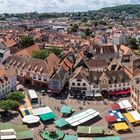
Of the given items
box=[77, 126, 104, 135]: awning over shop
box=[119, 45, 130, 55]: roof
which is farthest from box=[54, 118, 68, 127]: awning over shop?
box=[119, 45, 130, 55]: roof

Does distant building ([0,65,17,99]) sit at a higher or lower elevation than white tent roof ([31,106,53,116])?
higher

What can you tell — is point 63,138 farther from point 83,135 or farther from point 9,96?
point 9,96

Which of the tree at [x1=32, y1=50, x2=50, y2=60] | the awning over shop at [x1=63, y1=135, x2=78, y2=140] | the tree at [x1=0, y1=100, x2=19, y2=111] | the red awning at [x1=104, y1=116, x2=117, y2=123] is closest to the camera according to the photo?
the awning over shop at [x1=63, y1=135, x2=78, y2=140]

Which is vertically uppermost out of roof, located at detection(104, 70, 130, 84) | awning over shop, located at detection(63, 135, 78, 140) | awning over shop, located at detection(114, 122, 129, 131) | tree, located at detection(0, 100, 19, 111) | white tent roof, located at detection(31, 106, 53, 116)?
roof, located at detection(104, 70, 130, 84)

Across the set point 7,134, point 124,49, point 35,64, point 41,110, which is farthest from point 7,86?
point 124,49

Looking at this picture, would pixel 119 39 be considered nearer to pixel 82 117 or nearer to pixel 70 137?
pixel 82 117

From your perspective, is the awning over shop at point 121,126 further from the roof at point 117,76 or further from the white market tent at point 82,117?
the roof at point 117,76

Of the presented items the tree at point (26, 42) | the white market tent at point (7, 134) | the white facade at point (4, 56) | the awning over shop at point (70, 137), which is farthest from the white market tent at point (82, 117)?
the tree at point (26, 42)

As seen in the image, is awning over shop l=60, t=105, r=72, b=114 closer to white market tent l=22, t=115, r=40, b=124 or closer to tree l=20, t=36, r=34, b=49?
white market tent l=22, t=115, r=40, b=124
